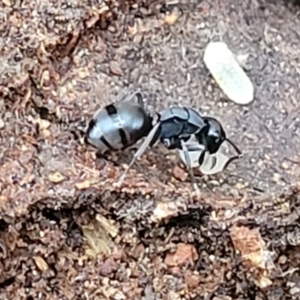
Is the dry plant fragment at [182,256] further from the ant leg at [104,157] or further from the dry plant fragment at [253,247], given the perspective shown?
the ant leg at [104,157]

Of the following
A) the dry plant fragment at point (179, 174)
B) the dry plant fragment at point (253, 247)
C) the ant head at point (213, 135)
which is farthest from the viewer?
the ant head at point (213, 135)

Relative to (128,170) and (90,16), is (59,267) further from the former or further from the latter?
(90,16)

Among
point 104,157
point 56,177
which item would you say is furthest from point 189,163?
point 56,177

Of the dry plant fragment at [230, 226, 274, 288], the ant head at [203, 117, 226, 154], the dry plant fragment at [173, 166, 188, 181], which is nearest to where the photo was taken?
the dry plant fragment at [230, 226, 274, 288]

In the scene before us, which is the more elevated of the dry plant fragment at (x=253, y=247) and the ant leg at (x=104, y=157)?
the ant leg at (x=104, y=157)

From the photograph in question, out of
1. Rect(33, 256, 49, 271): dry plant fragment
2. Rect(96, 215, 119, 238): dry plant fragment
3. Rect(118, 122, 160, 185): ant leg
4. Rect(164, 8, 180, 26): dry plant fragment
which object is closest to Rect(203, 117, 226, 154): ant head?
Rect(118, 122, 160, 185): ant leg

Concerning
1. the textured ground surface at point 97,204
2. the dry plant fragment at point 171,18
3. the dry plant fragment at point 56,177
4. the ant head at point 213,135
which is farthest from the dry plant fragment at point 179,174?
the dry plant fragment at point 171,18

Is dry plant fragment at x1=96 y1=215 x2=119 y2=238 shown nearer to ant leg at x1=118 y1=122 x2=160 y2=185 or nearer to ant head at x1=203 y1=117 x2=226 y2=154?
ant leg at x1=118 y1=122 x2=160 y2=185
